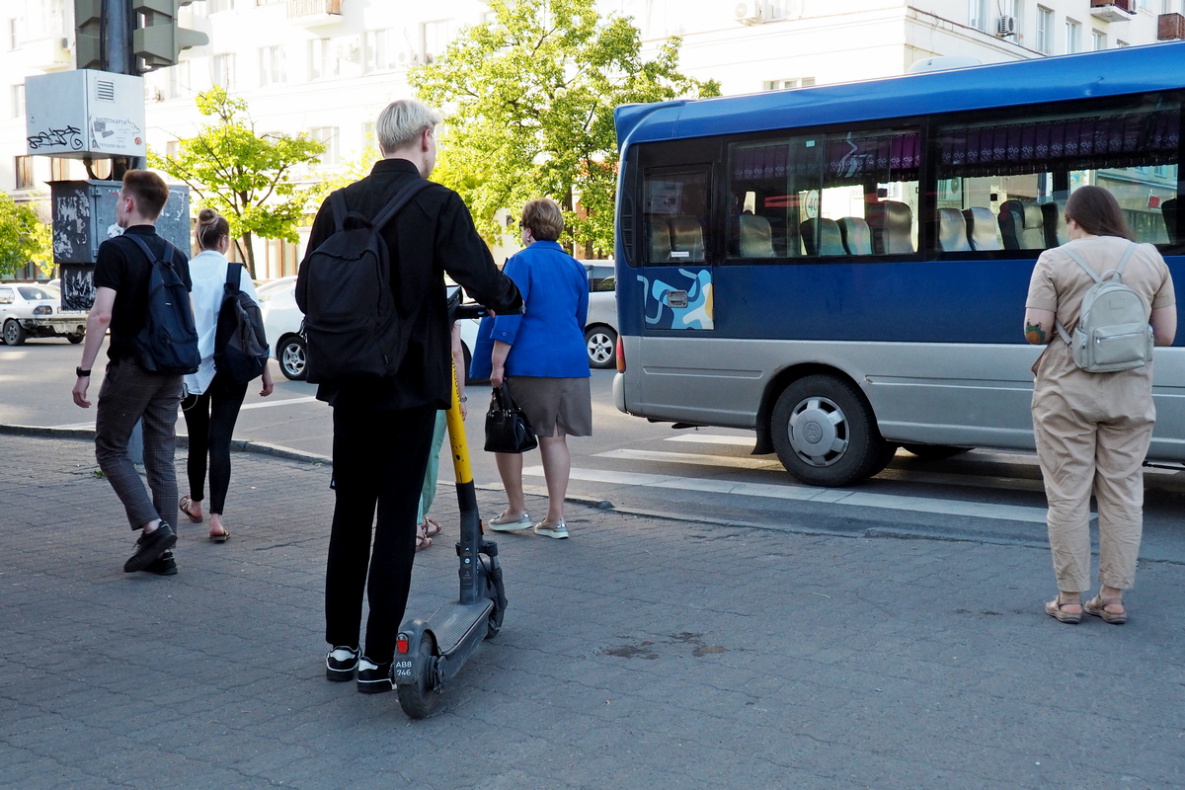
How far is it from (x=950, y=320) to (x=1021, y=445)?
0.90 metres

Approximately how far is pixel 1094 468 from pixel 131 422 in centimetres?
427

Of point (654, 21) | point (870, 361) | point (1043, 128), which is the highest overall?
point (654, 21)

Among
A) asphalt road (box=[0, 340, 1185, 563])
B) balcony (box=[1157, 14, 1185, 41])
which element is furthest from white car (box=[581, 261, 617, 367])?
balcony (box=[1157, 14, 1185, 41])

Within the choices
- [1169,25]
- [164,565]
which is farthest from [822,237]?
[1169,25]

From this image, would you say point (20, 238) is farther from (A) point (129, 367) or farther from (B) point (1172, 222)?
(B) point (1172, 222)

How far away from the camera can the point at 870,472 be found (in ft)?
28.7

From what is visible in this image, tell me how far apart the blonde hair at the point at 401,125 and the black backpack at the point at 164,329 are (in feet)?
7.35

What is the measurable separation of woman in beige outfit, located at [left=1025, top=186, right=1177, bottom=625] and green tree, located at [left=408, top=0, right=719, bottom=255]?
82.2ft

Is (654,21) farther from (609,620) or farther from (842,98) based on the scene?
(609,620)

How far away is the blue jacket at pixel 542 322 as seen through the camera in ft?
22.2

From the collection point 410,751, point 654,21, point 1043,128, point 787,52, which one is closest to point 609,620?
point 410,751

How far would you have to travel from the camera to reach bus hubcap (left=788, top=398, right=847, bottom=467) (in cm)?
870

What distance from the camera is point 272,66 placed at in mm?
49750

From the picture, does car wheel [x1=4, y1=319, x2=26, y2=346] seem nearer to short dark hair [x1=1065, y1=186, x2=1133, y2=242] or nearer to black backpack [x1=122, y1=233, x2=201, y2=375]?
black backpack [x1=122, y1=233, x2=201, y2=375]
